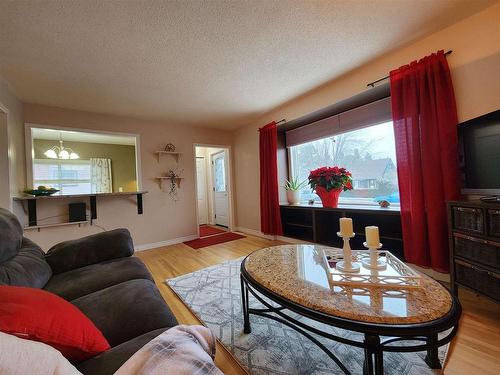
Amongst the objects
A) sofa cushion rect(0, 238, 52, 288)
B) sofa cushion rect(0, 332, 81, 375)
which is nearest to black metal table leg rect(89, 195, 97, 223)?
sofa cushion rect(0, 238, 52, 288)

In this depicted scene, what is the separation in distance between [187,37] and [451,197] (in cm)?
266

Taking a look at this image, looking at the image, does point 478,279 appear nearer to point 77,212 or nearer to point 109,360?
point 109,360

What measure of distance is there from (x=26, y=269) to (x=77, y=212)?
2373 millimetres

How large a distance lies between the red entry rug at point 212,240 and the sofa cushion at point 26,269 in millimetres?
2353

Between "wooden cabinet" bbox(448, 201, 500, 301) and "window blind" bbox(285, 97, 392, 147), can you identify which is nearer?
"wooden cabinet" bbox(448, 201, 500, 301)

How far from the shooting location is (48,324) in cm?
62

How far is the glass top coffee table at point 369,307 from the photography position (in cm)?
78

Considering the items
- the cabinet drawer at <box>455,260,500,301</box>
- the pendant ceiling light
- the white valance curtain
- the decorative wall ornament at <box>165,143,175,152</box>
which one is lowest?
the cabinet drawer at <box>455,260,500,301</box>

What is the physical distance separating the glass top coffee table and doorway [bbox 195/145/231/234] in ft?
12.3

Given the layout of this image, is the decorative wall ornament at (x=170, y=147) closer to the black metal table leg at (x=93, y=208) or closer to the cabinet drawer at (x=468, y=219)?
the black metal table leg at (x=93, y=208)

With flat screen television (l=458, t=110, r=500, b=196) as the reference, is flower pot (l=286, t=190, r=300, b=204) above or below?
below

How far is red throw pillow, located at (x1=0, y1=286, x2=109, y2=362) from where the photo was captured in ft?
1.86

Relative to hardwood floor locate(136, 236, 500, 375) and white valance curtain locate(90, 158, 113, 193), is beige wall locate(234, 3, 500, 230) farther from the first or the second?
white valance curtain locate(90, 158, 113, 193)

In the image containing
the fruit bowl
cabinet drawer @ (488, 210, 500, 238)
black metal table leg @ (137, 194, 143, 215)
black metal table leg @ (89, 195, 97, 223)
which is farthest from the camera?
black metal table leg @ (137, 194, 143, 215)
